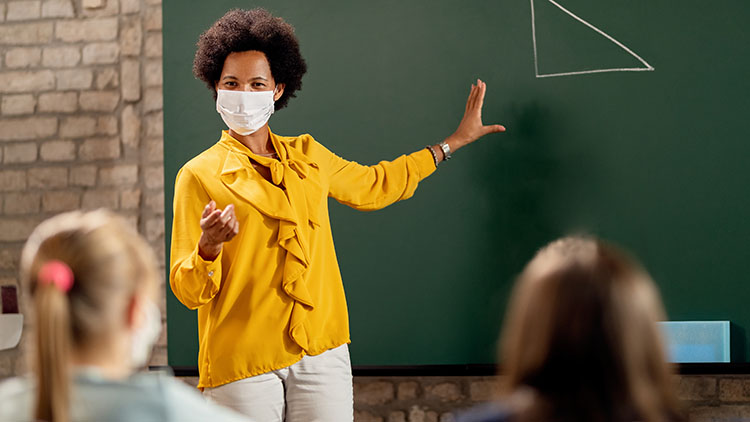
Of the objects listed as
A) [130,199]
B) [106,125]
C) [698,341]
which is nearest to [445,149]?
[698,341]

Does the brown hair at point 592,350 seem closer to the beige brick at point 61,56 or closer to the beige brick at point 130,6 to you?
the beige brick at point 130,6

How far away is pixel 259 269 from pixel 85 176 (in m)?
1.39

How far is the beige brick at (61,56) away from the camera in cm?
309

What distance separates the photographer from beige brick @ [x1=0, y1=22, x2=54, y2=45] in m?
3.12

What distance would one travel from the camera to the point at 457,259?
2.74 m

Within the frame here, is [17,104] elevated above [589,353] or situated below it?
above

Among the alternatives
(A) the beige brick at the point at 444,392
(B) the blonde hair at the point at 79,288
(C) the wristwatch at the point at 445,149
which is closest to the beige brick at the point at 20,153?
(C) the wristwatch at the point at 445,149

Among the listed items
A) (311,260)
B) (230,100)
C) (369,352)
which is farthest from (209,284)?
(369,352)

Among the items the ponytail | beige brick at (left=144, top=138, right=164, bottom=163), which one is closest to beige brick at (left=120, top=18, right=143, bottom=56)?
beige brick at (left=144, top=138, right=164, bottom=163)

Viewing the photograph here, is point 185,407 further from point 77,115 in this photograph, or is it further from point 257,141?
point 77,115

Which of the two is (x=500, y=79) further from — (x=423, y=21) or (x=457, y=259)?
(x=457, y=259)

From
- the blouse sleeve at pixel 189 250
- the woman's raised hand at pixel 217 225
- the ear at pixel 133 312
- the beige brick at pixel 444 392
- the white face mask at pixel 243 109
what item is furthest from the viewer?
the beige brick at pixel 444 392

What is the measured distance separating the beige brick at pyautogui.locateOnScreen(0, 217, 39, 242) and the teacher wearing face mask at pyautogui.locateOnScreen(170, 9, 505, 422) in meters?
1.39

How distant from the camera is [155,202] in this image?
299 cm
